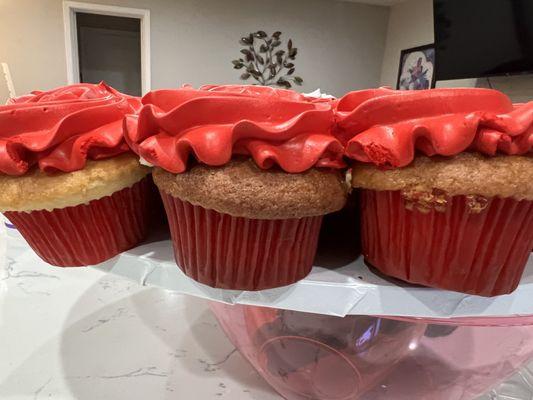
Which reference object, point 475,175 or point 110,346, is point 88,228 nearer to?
point 110,346

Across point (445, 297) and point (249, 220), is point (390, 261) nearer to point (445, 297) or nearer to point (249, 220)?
point (445, 297)

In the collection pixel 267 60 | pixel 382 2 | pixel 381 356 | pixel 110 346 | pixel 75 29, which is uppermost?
pixel 382 2

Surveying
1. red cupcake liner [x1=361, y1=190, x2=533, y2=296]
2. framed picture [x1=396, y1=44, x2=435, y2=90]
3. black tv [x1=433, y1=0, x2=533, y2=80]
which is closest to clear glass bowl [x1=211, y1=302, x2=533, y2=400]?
red cupcake liner [x1=361, y1=190, x2=533, y2=296]

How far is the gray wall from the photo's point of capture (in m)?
3.37

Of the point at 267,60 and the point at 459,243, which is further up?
the point at 267,60

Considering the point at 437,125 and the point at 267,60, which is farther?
the point at 267,60

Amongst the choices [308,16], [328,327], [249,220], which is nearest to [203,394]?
[328,327]

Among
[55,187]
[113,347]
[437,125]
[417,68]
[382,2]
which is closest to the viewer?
[437,125]

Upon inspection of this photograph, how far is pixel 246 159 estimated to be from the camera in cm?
46

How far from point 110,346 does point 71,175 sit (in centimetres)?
41

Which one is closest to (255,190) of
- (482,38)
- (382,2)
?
(482,38)

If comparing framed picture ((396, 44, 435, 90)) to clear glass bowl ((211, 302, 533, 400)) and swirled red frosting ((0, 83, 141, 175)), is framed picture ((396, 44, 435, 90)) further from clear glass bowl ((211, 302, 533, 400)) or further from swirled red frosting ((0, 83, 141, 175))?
swirled red frosting ((0, 83, 141, 175))

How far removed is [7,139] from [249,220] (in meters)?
0.32

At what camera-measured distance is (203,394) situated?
2.20 feet
